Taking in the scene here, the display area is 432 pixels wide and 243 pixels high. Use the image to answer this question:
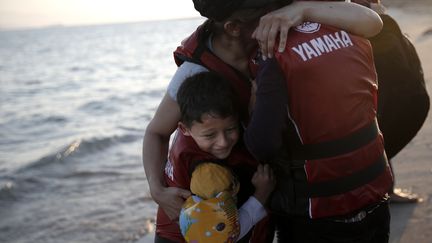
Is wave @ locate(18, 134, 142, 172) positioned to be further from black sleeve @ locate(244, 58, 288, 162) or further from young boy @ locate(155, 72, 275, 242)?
black sleeve @ locate(244, 58, 288, 162)

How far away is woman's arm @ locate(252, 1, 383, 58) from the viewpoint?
75.1 inches

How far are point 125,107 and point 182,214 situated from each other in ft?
40.7

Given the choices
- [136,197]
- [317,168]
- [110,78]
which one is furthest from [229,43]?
[110,78]

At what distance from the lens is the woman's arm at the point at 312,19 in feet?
6.26

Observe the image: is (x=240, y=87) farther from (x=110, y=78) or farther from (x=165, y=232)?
(x=110, y=78)

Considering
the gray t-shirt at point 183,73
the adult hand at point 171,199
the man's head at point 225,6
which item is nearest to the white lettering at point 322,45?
the man's head at point 225,6

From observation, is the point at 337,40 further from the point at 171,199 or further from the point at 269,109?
the point at 171,199

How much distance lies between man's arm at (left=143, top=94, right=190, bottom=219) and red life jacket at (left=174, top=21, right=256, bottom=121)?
0.79ft

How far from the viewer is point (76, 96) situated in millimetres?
17234

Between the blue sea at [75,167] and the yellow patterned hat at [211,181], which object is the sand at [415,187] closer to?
the yellow patterned hat at [211,181]

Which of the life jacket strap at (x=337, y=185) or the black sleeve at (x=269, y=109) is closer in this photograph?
the black sleeve at (x=269, y=109)

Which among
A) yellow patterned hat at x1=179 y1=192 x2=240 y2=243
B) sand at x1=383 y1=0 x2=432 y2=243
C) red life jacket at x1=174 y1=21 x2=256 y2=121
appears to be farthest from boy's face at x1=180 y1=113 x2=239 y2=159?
sand at x1=383 y1=0 x2=432 y2=243

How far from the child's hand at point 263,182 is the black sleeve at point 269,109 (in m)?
0.37

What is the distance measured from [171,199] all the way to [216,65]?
26.3 inches
